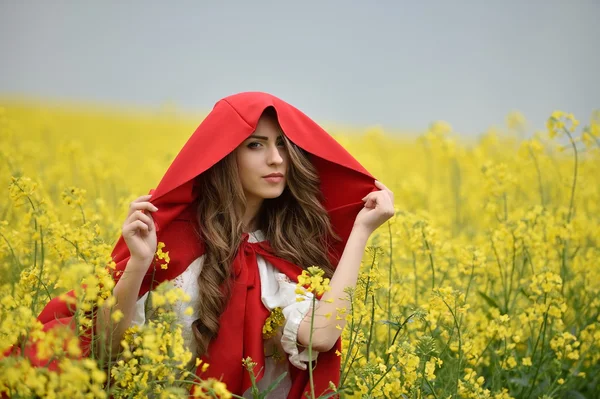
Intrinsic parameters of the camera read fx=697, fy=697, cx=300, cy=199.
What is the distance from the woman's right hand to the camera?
92.7 inches

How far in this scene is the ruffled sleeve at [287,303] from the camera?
2.59 meters

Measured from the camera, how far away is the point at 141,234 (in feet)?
7.95

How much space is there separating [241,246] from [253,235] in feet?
0.41

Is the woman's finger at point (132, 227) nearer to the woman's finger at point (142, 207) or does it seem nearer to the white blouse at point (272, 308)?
the woman's finger at point (142, 207)

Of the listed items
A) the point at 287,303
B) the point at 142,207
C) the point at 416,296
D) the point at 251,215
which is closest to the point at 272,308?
the point at 287,303

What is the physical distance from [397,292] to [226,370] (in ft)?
2.94

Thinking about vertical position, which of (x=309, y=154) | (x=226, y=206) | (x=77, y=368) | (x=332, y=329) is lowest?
(x=332, y=329)

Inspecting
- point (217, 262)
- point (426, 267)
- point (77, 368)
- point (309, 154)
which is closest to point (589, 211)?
point (426, 267)

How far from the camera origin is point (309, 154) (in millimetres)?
2891

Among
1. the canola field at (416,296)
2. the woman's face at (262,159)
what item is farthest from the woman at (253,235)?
the canola field at (416,296)

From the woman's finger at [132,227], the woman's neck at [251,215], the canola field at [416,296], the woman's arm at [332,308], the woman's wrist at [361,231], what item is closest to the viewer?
the canola field at [416,296]

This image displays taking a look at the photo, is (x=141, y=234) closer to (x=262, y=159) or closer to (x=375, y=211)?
(x=262, y=159)

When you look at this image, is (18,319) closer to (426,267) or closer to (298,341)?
(298,341)

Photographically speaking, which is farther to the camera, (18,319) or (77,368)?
(18,319)
